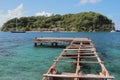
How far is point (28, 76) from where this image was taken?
2350 cm

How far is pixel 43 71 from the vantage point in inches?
1018

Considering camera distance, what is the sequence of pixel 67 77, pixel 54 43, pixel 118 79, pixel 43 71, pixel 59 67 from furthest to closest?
1. pixel 54 43
2. pixel 59 67
3. pixel 43 71
4. pixel 118 79
5. pixel 67 77

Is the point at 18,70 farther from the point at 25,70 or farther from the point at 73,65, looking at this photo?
the point at 73,65

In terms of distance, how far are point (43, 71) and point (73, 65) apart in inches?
153

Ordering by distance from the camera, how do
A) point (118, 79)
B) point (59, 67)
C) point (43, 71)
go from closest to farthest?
point (118, 79)
point (43, 71)
point (59, 67)

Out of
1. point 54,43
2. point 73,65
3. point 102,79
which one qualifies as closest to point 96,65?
point 73,65

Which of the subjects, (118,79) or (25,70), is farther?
(25,70)

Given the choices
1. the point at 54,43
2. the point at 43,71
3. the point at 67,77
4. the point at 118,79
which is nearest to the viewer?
the point at 67,77

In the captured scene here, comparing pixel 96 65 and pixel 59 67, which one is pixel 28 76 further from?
pixel 96 65

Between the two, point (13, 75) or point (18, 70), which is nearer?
point (13, 75)

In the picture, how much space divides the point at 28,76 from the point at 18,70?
3365 mm

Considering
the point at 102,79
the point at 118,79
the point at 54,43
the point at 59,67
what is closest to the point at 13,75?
the point at 59,67

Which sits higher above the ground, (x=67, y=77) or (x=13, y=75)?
(x=67, y=77)

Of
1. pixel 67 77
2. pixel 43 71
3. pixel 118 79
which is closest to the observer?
pixel 67 77
